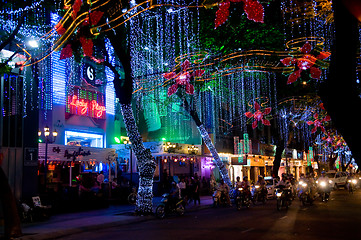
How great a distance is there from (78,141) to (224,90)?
1230cm

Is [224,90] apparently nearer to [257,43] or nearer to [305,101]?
[305,101]

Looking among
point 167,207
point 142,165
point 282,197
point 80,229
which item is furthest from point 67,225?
point 282,197

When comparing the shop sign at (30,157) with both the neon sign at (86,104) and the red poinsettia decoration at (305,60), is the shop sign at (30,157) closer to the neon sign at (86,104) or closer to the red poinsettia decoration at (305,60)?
the neon sign at (86,104)

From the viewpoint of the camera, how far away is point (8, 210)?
1166 cm

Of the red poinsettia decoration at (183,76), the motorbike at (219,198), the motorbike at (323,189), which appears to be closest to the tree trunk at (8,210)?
the red poinsettia decoration at (183,76)

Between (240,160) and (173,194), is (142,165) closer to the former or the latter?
(173,194)

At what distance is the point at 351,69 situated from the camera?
16.5 ft

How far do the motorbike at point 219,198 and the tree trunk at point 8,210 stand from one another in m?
13.2

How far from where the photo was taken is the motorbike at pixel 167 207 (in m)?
17.1

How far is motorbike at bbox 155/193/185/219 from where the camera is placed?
56.2ft

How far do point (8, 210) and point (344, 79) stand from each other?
1060 cm

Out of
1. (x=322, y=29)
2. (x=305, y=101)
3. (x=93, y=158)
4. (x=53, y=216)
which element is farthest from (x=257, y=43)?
(x=53, y=216)

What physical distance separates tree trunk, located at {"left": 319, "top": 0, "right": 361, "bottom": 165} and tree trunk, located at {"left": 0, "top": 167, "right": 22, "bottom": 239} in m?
10.2

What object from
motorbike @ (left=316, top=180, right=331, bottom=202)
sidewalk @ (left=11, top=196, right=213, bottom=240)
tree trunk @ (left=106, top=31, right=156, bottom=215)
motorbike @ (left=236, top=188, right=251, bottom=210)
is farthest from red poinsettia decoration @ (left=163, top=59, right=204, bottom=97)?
motorbike @ (left=316, top=180, right=331, bottom=202)
